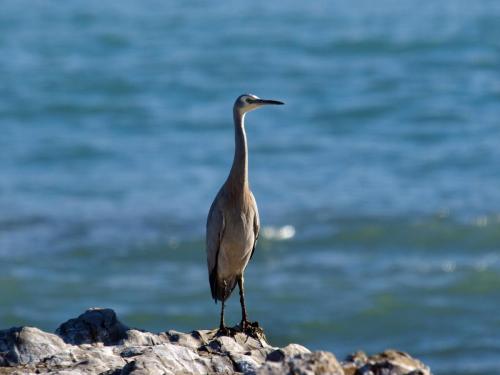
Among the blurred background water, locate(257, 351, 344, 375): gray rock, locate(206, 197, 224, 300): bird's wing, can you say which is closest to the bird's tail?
locate(206, 197, 224, 300): bird's wing

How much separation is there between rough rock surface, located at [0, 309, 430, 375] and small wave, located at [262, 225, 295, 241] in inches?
339

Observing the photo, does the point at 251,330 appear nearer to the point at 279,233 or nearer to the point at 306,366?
the point at 306,366

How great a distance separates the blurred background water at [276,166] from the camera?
1405 centimetres

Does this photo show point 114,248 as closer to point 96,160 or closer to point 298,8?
point 96,160

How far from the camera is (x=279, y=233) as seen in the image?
16531 mm

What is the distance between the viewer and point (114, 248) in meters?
16.1

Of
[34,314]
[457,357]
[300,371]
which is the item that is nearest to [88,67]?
[34,314]

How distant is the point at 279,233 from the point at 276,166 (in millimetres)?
3097

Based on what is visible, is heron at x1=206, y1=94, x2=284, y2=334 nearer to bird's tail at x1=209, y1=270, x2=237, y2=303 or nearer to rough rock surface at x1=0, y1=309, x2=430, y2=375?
bird's tail at x1=209, y1=270, x2=237, y2=303

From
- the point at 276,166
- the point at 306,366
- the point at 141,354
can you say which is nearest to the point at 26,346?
the point at 141,354

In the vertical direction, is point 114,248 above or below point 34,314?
above

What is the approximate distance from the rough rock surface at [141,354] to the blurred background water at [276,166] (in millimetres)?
5417

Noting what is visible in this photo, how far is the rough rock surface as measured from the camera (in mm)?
5379

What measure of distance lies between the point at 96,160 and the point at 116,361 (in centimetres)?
1425
